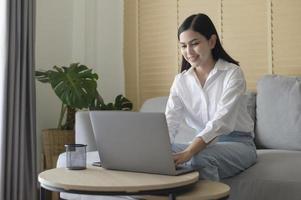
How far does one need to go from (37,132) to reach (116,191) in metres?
1.99

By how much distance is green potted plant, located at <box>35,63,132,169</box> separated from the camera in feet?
9.17

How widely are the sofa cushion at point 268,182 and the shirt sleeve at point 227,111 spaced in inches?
7.8

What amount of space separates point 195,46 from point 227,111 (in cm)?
32

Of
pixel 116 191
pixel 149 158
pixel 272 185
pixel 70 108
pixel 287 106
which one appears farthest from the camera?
pixel 70 108

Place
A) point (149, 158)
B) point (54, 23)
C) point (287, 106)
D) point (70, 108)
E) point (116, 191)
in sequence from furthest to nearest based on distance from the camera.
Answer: point (54, 23) < point (70, 108) < point (287, 106) < point (149, 158) < point (116, 191)

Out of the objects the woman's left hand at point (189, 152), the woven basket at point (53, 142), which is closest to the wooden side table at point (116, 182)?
the woman's left hand at point (189, 152)

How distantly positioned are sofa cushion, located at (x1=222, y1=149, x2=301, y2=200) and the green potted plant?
131 cm

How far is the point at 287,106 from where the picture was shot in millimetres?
2309

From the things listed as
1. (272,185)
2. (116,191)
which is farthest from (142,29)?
(116,191)

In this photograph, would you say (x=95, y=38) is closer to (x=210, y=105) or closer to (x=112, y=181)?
(x=210, y=105)

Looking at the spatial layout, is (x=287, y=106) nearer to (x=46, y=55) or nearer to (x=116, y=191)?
(x=116, y=191)

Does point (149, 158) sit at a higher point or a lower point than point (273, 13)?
lower

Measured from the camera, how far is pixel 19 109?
2789 mm

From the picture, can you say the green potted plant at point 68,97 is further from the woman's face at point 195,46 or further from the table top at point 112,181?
the table top at point 112,181
